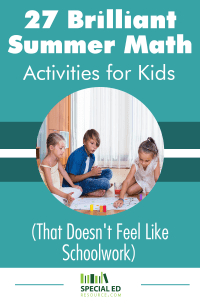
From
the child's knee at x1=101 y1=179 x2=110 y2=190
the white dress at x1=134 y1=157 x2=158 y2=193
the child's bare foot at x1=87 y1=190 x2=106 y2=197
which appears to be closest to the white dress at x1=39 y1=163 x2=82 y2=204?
the child's bare foot at x1=87 y1=190 x2=106 y2=197

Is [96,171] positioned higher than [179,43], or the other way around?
[179,43]

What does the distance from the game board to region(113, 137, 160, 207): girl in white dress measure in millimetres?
39

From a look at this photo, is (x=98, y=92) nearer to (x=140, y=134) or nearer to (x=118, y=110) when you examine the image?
(x=118, y=110)

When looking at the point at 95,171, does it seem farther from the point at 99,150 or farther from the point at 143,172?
the point at 143,172

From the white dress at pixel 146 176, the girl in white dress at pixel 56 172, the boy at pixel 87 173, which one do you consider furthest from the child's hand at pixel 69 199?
the white dress at pixel 146 176

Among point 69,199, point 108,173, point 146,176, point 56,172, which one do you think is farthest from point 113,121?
point 69,199

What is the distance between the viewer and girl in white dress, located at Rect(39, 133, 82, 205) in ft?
8.19

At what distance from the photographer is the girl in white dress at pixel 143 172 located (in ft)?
A: 8.21

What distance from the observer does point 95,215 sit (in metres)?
2.46

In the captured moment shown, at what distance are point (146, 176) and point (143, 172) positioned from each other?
0.05 m

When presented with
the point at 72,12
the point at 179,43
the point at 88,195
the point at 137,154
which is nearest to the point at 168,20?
the point at 179,43

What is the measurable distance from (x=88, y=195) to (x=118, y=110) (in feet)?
2.60

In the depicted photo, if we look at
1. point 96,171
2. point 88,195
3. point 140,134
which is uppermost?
point 140,134

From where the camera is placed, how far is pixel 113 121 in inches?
98.1
